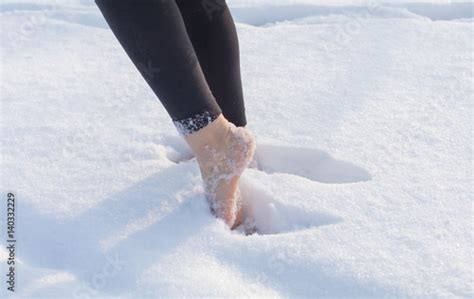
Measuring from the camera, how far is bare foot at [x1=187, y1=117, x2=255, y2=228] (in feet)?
2.82

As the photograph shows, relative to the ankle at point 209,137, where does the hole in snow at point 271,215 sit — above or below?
below

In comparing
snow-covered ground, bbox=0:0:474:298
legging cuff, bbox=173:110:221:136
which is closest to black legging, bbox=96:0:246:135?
legging cuff, bbox=173:110:221:136

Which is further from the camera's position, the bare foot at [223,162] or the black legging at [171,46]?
the bare foot at [223,162]

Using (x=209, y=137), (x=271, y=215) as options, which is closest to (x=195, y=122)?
(x=209, y=137)

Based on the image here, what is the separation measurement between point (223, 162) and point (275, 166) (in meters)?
0.22

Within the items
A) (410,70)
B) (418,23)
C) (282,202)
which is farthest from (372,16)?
(282,202)

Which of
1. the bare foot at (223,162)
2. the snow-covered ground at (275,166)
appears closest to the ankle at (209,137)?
the bare foot at (223,162)

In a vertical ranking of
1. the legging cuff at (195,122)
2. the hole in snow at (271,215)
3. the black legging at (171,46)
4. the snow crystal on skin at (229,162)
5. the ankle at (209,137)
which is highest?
the black legging at (171,46)

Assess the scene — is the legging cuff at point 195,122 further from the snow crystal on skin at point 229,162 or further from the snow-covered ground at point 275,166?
the snow-covered ground at point 275,166

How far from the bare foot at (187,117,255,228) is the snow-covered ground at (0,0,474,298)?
4 cm

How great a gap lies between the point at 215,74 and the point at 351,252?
1.27ft

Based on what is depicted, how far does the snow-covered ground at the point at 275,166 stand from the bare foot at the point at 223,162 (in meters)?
0.04

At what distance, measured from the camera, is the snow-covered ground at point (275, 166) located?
80cm

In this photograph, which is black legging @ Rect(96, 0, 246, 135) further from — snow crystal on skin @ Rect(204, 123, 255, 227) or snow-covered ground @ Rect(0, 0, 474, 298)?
snow-covered ground @ Rect(0, 0, 474, 298)
